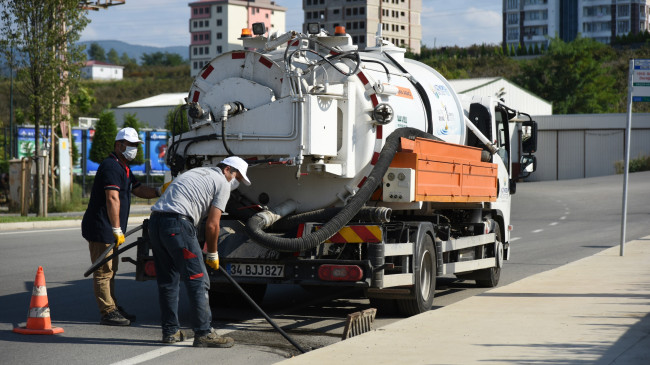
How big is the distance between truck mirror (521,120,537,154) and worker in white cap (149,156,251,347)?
7635mm

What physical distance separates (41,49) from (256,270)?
19130mm

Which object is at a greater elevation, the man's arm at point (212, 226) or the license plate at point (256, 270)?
the man's arm at point (212, 226)

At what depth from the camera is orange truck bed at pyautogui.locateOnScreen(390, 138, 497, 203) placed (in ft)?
32.4

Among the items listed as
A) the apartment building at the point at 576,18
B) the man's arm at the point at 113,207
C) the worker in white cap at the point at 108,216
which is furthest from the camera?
the apartment building at the point at 576,18

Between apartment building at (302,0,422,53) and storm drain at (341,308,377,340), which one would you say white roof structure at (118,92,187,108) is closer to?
apartment building at (302,0,422,53)

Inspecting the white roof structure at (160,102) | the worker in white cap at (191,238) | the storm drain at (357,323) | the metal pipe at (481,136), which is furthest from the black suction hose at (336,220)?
the white roof structure at (160,102)

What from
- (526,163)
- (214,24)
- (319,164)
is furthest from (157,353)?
(214,24)

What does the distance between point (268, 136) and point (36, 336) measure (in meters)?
3.05

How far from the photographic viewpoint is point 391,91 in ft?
33.5

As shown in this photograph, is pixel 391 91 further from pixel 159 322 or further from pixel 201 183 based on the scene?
pixel 159 322

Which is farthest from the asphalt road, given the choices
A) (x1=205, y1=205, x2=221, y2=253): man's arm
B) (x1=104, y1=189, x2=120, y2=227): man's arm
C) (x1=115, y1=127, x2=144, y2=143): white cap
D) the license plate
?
(x1=115, y1=127, x2=144, y2=143): white cap

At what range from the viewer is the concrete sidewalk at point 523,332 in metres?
7.08

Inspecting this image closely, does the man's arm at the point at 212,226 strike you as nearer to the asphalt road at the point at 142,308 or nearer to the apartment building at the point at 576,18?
the asphalt road at the point at 142,308

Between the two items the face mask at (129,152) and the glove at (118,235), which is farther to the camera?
the face mask at (129,152)
